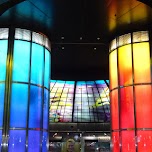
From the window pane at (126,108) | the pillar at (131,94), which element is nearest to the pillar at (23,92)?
the pillar at (131,94)

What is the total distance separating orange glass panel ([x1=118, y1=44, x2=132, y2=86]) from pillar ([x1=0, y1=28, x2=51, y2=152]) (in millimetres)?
4839

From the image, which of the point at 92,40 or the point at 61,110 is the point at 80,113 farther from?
the point at 92,40

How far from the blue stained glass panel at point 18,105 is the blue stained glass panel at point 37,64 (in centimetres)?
94

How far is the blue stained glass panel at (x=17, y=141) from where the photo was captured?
17797 millimetres

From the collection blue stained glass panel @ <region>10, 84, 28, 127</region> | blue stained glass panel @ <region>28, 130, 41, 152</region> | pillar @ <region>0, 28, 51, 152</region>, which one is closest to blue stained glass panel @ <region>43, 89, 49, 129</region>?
pillar @ <region>0, 28, 51, 152</region>

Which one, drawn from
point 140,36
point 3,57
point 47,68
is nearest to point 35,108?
point 47,68

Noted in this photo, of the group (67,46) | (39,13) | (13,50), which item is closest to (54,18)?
(39,13)

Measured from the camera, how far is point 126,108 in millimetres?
19484

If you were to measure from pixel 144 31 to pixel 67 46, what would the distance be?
220 inches

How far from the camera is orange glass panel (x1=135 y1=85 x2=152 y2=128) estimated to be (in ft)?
60.9

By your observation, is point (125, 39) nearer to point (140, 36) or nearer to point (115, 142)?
point (140, 36)

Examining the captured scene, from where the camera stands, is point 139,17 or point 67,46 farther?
point 67,46

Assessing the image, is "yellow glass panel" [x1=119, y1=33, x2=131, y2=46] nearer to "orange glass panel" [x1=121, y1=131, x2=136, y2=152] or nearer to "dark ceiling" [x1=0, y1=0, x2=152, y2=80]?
"dark ceiling" [x1=0, y1=0, x2=152, y2=80]

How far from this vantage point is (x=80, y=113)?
43.7 metres
